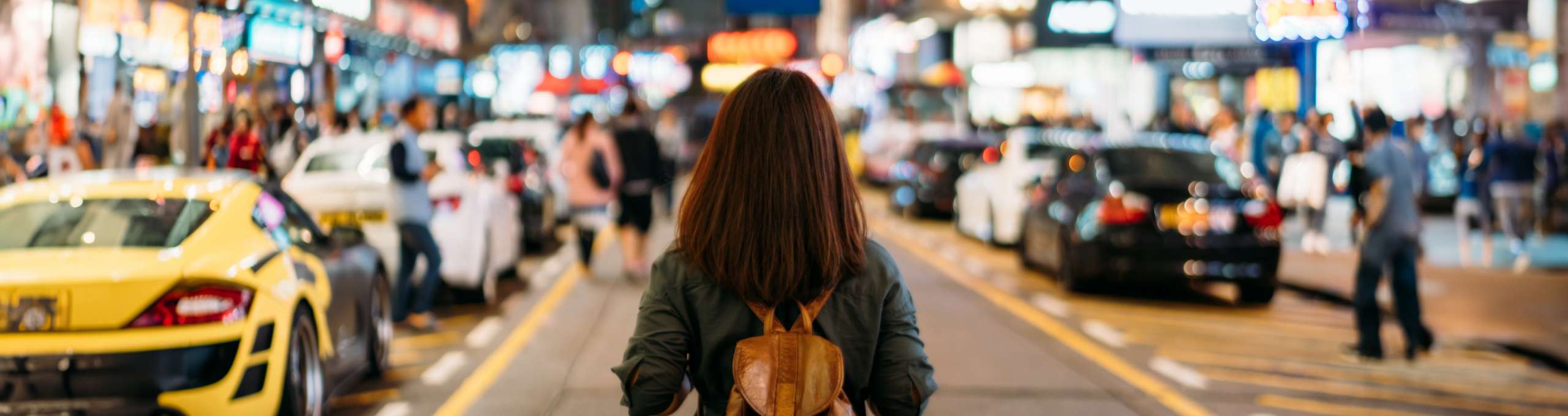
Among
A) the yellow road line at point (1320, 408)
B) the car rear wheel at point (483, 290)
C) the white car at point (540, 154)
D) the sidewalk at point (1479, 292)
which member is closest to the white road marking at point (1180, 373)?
the yellow road line at point (1320, 408)

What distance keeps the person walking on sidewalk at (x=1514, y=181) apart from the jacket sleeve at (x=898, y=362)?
17.4 m

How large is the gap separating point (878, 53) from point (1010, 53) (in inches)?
600

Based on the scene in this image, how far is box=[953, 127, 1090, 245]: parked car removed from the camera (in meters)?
19.5

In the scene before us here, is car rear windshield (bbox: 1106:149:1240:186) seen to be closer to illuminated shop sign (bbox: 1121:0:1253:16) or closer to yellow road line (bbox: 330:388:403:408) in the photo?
yellow road line (bbox: 330:388:403:408)

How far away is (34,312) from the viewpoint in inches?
249

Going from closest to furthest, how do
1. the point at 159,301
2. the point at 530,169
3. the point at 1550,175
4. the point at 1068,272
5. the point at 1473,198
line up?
the point at 159,301, the point at 1068,272, the point at 530,169, the point at 1473,198, the point at 1550,175

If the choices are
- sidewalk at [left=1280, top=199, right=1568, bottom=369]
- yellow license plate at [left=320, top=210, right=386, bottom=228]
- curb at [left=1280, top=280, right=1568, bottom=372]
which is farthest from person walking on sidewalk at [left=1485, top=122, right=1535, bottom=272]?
yellow license plate at [left=320, top=210, right=386, bottom=228]

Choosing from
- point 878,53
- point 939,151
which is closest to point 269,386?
point 939,151

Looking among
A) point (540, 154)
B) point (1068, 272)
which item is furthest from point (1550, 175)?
point (540, 154)

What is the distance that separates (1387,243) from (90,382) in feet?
24.6

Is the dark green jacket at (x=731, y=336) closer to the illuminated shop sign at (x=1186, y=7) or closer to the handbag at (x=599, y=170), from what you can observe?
the handbag at (x=599, y=170)

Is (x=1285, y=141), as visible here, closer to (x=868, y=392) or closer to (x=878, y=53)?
(x=868, y=392)

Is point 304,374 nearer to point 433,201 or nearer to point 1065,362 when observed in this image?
point 1065,362

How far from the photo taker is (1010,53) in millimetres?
49188
